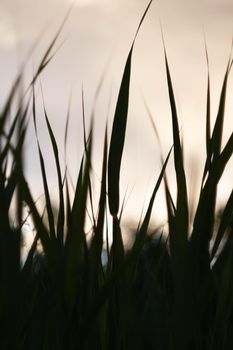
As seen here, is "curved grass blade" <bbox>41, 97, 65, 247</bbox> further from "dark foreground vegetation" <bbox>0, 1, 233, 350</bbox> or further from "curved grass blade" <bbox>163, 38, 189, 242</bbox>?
"curved grass blade" <bbox>163, 38, 189, 242</bbox>

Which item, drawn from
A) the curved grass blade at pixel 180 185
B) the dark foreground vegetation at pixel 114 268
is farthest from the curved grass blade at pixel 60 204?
the curved grass blade at pixel 180 185

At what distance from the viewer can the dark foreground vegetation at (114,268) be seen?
123 cm

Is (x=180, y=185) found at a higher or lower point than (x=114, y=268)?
higher

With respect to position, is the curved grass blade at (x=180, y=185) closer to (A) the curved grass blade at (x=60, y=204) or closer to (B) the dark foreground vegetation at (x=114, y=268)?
(B) the dark foreground vegetation at (x=114, y=268)

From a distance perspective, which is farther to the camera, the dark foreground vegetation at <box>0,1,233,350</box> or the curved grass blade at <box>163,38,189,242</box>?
the curved grass blade at <box>163,38,189,242</box>

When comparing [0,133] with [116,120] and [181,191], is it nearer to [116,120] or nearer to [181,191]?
[116,120]

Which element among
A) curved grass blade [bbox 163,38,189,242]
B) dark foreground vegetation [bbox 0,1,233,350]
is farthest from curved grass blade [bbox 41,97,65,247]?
curved grass blade [bbox 163,38,189,242]

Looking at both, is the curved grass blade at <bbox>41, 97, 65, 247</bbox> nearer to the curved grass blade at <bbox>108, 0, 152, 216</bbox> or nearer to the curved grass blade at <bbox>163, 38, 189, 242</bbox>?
the curved grass blade at <bbox>108, 0, 152, 216</bbox>

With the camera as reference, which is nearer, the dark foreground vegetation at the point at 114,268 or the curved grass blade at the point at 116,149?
the dark foreground vegetation at the point at 114,268

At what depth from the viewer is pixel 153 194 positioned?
142 cm

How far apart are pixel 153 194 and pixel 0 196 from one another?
1.16 ft

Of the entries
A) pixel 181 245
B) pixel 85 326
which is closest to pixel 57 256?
pixel 85 326

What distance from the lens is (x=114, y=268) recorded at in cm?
140

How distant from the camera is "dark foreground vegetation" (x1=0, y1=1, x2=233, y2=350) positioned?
1231 mm
